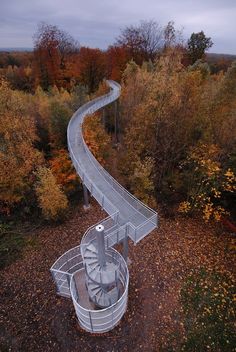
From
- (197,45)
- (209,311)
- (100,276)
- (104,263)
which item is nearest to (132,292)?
(100,276)

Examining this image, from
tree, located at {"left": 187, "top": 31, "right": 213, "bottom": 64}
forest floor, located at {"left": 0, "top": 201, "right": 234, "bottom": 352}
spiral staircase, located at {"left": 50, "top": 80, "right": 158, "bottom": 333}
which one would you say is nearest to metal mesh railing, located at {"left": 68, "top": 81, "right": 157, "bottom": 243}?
spiral staircase, located at {"left": 50, "top": 80, "right": 158, "bottom": 333}

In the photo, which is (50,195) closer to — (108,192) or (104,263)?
(108,192)

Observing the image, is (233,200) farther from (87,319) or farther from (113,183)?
(87,319)

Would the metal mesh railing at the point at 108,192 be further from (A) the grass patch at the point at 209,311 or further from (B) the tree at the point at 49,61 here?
(B) the tree at the point at 49,61

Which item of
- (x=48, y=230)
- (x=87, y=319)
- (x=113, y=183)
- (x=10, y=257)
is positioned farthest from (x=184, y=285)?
(x=10, y=257)

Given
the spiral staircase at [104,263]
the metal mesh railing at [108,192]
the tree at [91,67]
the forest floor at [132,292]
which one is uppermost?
the tree at [91,67]

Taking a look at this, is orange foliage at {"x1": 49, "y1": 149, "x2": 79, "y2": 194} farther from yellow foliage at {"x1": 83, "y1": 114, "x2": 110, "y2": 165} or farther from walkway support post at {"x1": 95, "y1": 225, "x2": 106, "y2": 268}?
walkway support post at {"x1": 95, "y1": 225, "x2": 106, "y2": 268}

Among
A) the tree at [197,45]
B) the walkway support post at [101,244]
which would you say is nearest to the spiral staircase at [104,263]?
the walkway support post at [101,244]
